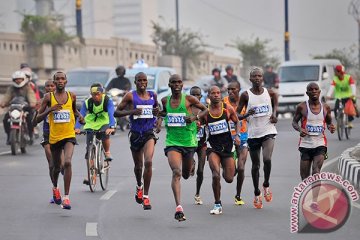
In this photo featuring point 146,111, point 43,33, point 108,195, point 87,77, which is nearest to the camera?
point 146,111

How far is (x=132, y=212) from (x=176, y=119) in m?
1.36

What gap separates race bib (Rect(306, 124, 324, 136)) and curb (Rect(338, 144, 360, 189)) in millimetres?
2175

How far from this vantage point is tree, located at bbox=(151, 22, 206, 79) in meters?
86.4

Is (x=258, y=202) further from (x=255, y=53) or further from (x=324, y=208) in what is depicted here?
(x=255, y=53)

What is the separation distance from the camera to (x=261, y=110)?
16094 mm

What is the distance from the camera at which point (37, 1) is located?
9931 centimetres

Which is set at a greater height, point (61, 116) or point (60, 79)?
point (60, 79)

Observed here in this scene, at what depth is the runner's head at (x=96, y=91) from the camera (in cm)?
1848

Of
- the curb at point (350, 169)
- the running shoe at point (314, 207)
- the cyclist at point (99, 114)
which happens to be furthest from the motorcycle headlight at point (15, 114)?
the running shoe at point (314, 207)

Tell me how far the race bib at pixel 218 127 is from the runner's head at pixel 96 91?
3.54 metres

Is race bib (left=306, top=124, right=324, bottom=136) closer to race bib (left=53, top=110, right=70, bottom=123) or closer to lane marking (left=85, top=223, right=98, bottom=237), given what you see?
race bib (left=53, top=110, right=70, bottom=123)

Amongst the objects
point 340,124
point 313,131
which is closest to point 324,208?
point 313,131

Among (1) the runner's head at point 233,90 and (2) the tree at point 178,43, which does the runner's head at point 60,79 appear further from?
(2) the tree at point 178,43

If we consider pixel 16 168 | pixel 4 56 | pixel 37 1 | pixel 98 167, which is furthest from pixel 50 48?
pixel 98 167
